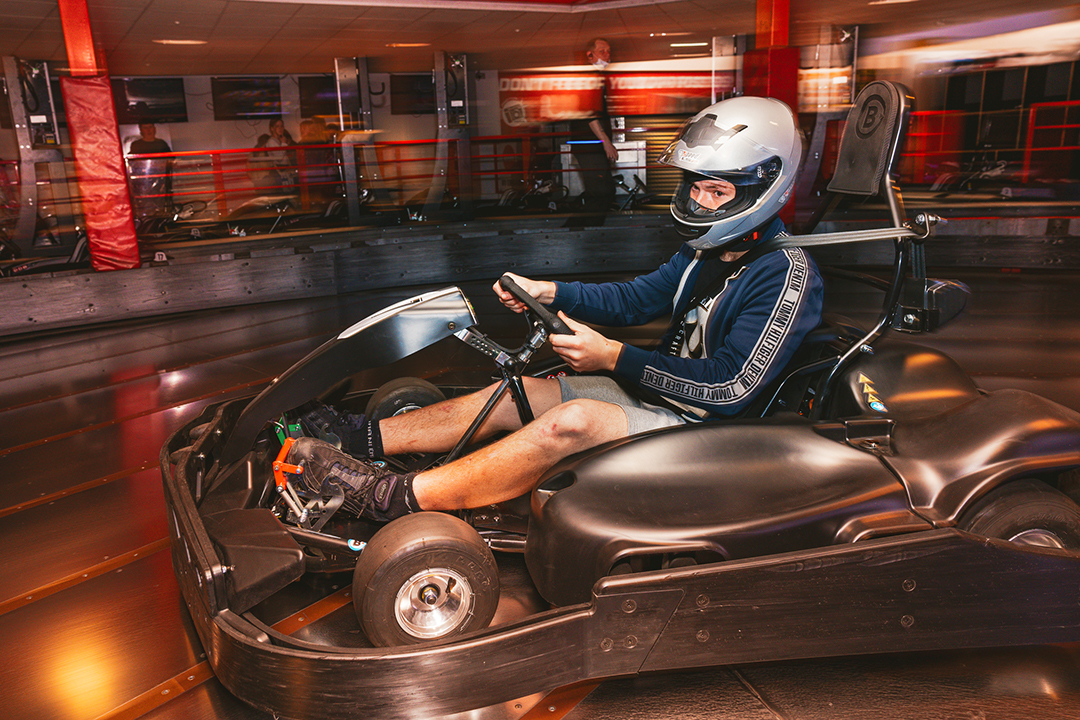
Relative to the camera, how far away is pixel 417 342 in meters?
1.61

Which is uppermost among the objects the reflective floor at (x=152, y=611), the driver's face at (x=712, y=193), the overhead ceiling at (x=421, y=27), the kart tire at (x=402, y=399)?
the overhead ceiling at (x=421, y=27)

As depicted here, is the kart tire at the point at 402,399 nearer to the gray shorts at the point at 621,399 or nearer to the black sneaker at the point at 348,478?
the gray shorts at the point at 621,399

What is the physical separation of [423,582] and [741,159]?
107 centimetres

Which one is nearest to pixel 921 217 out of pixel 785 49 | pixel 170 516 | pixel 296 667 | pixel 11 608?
pixel 296 667

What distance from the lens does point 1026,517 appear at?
141 centimetres

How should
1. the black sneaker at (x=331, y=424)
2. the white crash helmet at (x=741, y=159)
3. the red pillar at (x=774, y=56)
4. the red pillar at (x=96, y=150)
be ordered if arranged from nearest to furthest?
the white crash helmet at (x=741, y=159) < the black sneaker at (x=331, y=424) < the red pillar at (x=96, y=150) < the red pillar at (x=774, y=56)

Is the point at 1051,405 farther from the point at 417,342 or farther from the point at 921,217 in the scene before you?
the point at 417,342

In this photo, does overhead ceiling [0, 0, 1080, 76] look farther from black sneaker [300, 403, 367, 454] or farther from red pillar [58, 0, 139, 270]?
black sneaker [300, 403, 367, 454]

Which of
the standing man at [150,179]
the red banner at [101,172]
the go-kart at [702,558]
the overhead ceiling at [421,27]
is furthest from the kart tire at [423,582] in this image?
the standing man at [150,179]

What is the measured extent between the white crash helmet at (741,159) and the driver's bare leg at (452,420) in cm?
53

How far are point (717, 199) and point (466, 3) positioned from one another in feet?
17.3

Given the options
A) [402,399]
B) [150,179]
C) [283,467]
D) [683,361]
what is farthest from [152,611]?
[150,179]

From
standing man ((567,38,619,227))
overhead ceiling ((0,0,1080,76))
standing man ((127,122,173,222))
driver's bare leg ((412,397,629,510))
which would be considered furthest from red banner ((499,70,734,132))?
driver's bare leg ((412,397,629,510))

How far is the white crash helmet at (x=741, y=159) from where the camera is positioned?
5.46ft
